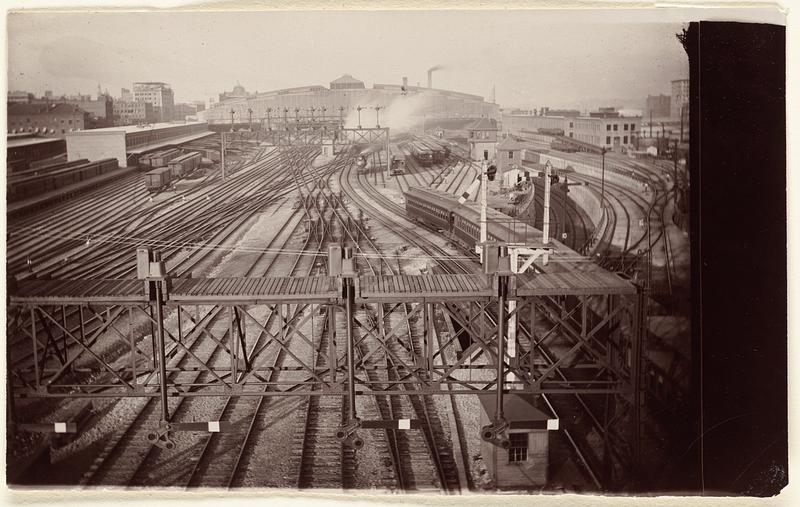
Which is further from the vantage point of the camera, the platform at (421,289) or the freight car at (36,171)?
the freight car at (36,171)

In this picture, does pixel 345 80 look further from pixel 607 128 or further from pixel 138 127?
pixel 607 128

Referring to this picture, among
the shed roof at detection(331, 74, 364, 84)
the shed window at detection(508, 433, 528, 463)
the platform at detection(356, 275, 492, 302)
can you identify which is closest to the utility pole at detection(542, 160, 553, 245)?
the platform at detection(356, 275, 492, 302)

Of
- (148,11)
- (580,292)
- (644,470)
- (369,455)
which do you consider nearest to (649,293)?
(580,292)

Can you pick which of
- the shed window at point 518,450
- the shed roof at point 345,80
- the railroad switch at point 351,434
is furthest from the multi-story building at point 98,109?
the shed window at point 518,450

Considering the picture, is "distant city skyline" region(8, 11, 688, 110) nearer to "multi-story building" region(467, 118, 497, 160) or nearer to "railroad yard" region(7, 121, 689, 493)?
"multi-story building" region(467, 118, 497, 160)

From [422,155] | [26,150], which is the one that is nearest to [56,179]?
[26,150]

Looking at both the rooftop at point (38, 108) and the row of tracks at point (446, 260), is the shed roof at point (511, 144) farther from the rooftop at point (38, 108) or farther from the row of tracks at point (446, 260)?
the rooftop at point (38, 108)

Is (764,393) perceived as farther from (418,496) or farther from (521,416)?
(418,496)
